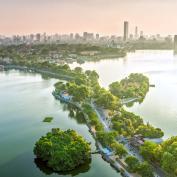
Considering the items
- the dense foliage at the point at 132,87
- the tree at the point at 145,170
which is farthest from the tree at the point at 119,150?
the dense foliage at the point at 132,87

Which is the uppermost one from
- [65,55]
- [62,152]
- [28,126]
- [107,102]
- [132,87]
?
[65,55]

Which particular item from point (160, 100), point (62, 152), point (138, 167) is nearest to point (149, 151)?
point (138, 167)

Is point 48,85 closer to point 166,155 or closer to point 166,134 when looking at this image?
point 166,134

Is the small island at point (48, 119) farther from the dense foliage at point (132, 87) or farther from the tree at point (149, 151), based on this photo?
the tree at point (149, 151)

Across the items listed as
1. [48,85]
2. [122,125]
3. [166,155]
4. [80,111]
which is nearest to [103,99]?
[80,111]

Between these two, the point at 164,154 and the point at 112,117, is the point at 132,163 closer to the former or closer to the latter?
the point at 164,154

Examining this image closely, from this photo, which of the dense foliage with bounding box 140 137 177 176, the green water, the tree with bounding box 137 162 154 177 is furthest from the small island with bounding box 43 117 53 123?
the tree with bounding box 137 162 154 177

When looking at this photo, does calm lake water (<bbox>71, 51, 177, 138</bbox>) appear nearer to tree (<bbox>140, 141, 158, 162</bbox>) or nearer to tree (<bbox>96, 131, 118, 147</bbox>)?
tree (<bbox>96, 131, 118, 147</bbox>)
